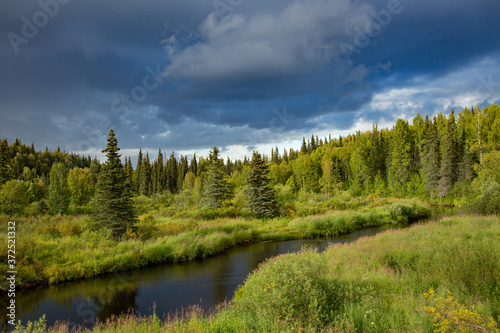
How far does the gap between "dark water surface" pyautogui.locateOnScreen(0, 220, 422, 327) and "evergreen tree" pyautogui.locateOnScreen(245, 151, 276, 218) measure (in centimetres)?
1557

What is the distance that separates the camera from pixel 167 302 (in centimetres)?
1148

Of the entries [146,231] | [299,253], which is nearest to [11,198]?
[146,231]

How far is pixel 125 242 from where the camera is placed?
17672mm

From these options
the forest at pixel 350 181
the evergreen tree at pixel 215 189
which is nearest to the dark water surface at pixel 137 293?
the forest at pixel 350 181

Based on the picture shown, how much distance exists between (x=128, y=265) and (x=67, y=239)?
4342 mm

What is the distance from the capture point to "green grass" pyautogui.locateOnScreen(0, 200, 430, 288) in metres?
14.0

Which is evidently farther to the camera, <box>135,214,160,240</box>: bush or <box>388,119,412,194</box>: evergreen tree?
<box>388,119,412,194</box>: evergreen tree

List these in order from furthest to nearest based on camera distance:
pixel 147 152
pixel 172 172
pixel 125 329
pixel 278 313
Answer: pixel 147 152, pixel 172 172, pixel 125 329, pixel 278 313

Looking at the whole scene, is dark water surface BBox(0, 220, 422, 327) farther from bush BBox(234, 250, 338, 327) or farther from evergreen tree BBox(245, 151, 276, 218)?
evergreen tree BBox(245, 151, 276, 218)

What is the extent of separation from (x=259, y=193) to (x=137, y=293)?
72.4 ft

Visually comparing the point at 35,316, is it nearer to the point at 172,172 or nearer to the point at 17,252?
the point at 17,252

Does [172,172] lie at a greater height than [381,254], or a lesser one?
greater

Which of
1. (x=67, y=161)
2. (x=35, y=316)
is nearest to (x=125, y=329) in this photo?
(x=35, y=316)

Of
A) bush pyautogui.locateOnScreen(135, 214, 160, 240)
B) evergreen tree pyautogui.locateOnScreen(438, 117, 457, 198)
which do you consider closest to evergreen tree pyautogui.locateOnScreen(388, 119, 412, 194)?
evergreen tree pyautogui.locateOnScreen(438, 117, 457, 198)
